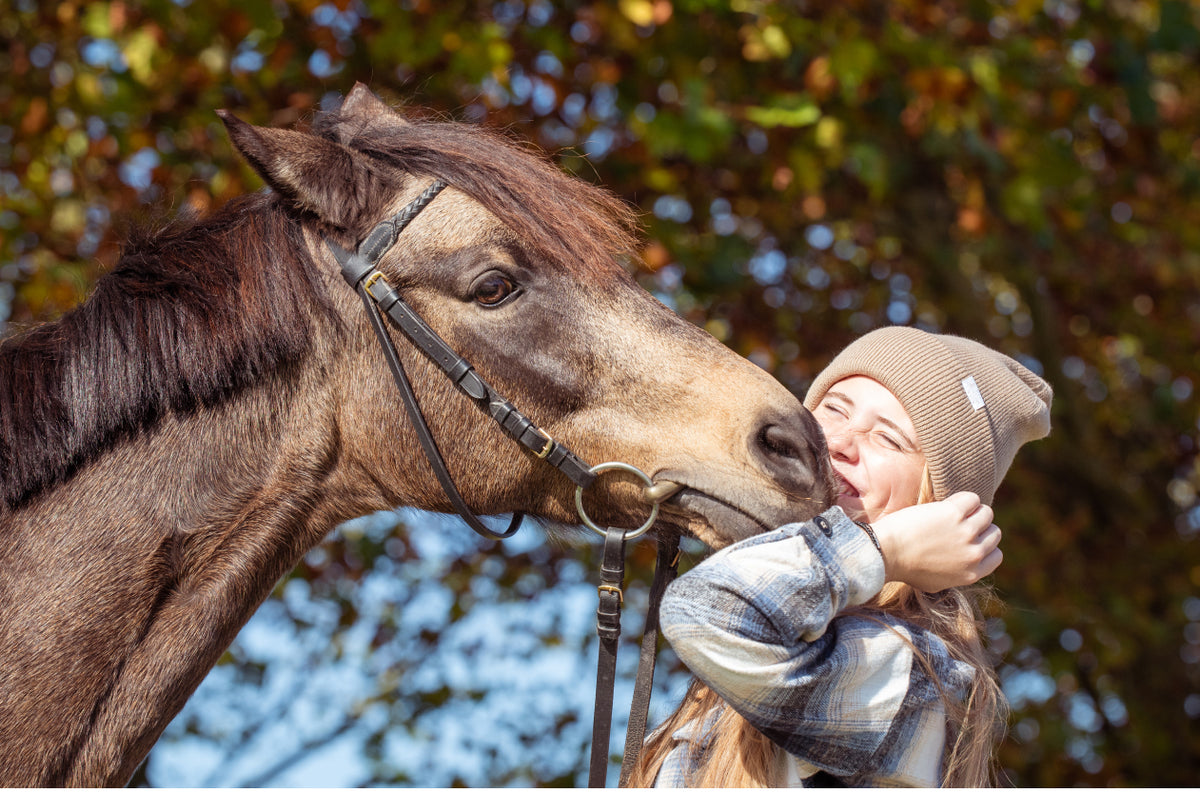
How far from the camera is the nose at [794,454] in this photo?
1780mm

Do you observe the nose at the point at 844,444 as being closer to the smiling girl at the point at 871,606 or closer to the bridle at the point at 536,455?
the smiling girl at the point at 871,606

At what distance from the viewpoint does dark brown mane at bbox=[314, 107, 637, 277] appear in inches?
77.9

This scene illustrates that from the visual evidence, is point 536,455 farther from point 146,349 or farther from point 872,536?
point 146,349

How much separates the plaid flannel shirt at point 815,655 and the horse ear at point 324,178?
1.03m

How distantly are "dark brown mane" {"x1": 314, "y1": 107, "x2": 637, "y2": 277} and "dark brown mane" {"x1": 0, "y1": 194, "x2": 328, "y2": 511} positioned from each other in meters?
0.30

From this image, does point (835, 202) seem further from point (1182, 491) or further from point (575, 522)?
point (575, 522)

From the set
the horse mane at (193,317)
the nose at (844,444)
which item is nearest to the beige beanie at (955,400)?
the nose at (844,444)

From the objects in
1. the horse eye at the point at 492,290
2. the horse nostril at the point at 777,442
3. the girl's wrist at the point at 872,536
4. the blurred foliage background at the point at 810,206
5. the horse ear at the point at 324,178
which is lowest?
the blurred foliage background at the point at 810,206

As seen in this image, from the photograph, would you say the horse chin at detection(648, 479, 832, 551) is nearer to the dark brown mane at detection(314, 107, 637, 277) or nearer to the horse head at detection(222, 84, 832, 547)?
the horse head at detection(222, 84, 832, 547)

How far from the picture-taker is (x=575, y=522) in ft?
6.55

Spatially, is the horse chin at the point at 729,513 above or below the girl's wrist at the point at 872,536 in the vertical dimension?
below

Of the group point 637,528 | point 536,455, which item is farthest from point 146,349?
point 637,528

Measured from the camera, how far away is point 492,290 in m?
1.94

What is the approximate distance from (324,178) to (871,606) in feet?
4.55
